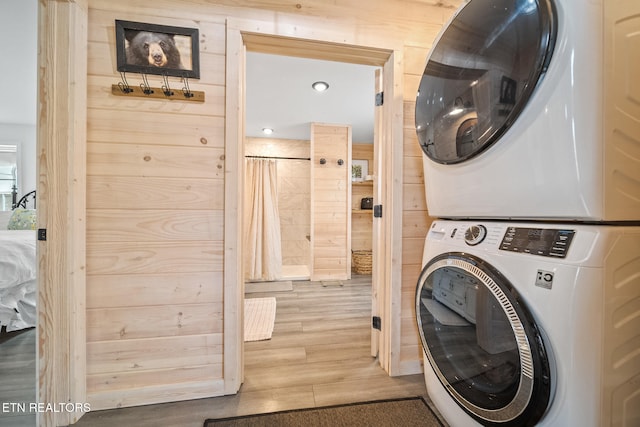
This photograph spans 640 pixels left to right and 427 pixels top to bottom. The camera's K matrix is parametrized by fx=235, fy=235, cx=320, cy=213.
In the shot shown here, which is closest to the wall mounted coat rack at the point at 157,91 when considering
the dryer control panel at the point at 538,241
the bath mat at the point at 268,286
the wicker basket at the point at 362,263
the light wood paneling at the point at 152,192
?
the light wood paneling at the point at 152,192

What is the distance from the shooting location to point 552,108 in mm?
605

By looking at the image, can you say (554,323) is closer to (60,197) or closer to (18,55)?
(60,197)

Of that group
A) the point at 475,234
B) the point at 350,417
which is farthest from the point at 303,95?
the point at 350,417

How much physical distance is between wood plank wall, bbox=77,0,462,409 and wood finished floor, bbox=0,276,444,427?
8 centimetres

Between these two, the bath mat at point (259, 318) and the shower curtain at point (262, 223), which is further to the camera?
the shower curtain at point (262, 223)

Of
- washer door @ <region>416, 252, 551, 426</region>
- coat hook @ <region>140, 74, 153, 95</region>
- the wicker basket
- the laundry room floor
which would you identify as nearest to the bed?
the laundry room floor

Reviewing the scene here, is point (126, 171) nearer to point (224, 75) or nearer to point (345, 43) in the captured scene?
point (224, 75)

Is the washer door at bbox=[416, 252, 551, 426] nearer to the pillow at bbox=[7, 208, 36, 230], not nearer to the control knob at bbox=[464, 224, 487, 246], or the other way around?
the control knob at bbox=[464, 224, 487, 246]

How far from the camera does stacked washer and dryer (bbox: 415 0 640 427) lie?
22.1 inches

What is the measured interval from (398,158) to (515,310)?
937 millimetres

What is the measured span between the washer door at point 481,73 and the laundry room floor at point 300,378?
126cm

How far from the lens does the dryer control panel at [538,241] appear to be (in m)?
0.59

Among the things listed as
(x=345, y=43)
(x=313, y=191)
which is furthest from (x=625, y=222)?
(x=313, y=191)

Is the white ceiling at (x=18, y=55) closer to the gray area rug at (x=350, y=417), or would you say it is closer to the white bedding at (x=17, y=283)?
the white bedding at (x=17, y=283)
